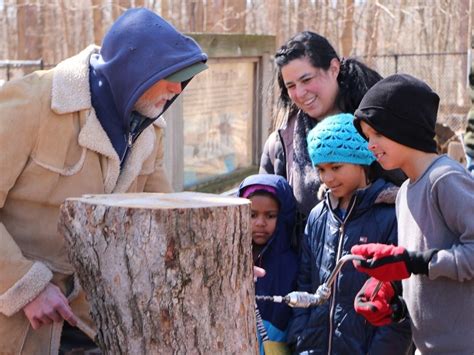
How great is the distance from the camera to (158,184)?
311 centimetres

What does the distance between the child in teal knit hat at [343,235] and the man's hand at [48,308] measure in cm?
97

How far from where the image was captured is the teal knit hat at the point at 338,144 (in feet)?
10.2

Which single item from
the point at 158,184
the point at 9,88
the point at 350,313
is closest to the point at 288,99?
the point at 158,184

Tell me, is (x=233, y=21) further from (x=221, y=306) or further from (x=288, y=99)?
(x=221, y=306)

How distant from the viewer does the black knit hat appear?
276cm

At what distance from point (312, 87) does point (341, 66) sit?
0.67ft

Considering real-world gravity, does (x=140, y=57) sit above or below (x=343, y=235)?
above

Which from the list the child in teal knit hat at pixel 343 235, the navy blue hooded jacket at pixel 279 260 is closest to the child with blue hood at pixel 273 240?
the navy blue hooded jacket at pixel 279 260

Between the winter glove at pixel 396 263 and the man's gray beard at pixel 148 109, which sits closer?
the winter glove at pixel 396 263

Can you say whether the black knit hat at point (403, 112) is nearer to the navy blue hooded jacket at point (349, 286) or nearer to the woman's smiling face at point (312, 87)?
the navy blue hooded jacket at point (349, 286)

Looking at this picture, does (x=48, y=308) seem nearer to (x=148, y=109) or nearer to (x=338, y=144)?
(x=148, y=109)

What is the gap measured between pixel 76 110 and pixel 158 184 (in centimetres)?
56

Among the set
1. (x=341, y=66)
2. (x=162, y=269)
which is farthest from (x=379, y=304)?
(x=341, y=66)

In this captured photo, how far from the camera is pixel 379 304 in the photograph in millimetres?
2801
